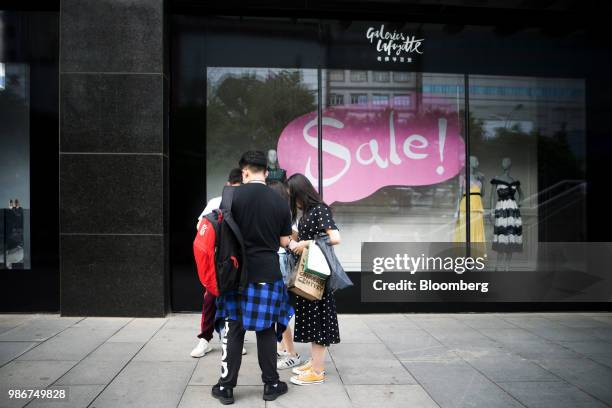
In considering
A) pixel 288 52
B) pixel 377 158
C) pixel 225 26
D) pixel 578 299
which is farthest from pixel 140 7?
pixel 578 299

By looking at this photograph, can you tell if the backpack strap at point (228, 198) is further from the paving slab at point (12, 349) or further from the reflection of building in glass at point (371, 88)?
the reflection of building in glass at point (371, 88)

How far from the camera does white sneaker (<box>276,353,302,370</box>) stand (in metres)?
4.82

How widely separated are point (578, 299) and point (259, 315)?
593cm

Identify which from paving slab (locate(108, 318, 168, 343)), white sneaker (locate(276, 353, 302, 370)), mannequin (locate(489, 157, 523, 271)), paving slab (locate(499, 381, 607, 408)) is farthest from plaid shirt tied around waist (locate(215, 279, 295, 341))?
mannequin (locate(489, 157, 523, 271))

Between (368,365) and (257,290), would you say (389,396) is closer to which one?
(368,365)

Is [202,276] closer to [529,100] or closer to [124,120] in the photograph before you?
[124,120]

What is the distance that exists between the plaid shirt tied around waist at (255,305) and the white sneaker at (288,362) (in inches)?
39.5

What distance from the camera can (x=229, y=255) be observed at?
377 cm

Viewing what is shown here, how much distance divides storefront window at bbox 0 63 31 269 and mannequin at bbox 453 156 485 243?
21.4ft

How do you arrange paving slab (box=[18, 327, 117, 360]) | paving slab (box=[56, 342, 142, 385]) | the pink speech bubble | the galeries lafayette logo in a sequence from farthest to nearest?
the pink speech bubble, the galeries lafayette logo, paving slab (box=[18, 327, 117, 360]), paving slab (box=[56, 342, 142, 385])

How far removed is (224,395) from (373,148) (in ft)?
16.7

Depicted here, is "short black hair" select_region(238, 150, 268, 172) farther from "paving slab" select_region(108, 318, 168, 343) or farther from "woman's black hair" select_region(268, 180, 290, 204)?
"paving slab" select_region(108, 318, 168, 343)

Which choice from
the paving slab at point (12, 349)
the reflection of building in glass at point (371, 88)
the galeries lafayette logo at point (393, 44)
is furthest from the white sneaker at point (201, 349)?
the galeries lafayette logo at point (393, 44)

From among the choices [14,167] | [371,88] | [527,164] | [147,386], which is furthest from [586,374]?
[14,167]
